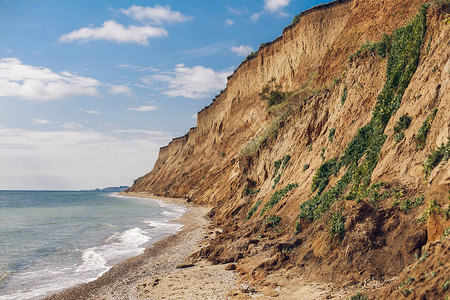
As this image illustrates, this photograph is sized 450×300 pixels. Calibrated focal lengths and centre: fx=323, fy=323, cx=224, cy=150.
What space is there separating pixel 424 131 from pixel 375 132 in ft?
11.3

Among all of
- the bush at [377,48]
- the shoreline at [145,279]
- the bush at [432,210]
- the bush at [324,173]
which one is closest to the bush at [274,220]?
the bush at [324,173]

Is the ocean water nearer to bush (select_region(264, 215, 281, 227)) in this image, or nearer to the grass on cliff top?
bush (select_region(264, 215, 281, 227))

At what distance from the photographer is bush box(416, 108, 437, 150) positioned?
10.1m

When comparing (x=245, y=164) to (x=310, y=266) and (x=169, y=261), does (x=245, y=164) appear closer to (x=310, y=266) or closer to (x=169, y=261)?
(x=169, y=261)

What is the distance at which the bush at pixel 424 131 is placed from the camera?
10.1 metres

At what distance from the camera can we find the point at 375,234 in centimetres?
882

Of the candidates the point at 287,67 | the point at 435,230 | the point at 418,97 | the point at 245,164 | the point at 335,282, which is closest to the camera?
the point at 435,230

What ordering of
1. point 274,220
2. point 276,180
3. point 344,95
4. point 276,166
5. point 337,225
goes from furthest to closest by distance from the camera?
1. point 276,166
2. point 276,180
3. point 344,95
4. point 274,220
5. point 337,225

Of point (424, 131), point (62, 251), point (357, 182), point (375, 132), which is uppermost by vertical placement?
point (375, 132)

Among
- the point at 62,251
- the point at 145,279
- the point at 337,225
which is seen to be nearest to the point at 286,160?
the point at 337,225

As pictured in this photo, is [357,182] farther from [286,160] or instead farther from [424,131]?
[286,160]

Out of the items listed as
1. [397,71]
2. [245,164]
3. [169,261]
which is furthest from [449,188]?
[245,164]

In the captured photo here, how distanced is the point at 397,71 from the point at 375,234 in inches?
330

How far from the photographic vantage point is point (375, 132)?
1359cm
